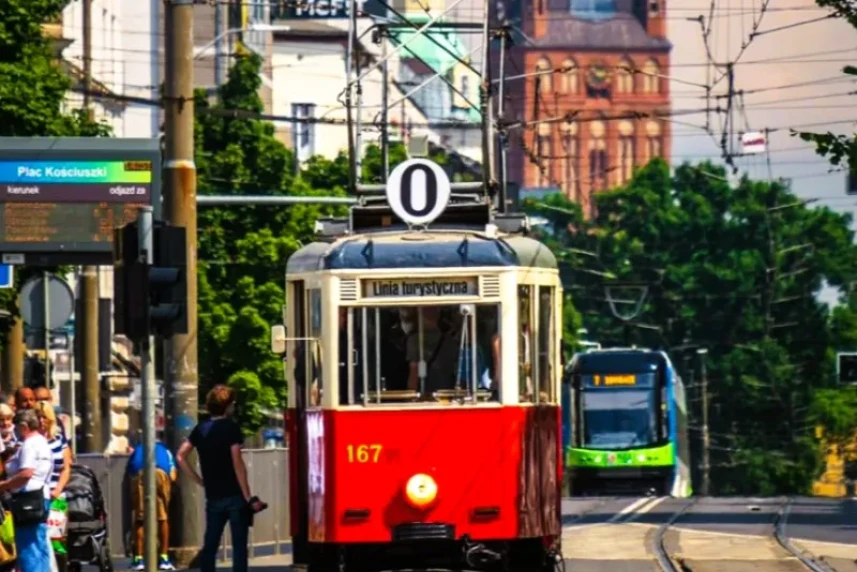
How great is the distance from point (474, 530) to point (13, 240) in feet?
29.1

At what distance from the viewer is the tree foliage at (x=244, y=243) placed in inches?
1896

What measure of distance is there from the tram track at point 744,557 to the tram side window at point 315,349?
6.39 metres

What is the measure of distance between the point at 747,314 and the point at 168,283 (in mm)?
78431

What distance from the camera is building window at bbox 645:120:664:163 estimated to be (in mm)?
188500

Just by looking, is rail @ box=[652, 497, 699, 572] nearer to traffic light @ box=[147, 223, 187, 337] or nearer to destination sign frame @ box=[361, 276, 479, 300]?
destination sign frame @ box=[361, 276, 479, 300]

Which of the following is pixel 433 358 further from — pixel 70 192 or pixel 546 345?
pixel 70 192

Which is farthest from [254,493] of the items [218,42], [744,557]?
[218,42]

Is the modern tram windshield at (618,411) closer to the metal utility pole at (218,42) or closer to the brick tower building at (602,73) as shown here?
the metal utility pole at (218,42)

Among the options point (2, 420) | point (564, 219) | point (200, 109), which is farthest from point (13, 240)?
point (564, 219)

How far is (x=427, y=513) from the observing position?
1847 cm

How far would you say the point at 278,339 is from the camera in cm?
1908

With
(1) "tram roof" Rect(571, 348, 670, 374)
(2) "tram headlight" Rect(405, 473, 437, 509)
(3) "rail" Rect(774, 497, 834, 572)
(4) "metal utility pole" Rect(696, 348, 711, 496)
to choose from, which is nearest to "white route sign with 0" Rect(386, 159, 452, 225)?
(2) "tram headlight" Rect(405, 473, 437, 509)

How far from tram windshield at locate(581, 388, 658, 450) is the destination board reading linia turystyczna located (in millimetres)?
28541

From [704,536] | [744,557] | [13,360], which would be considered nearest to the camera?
[744,557]
